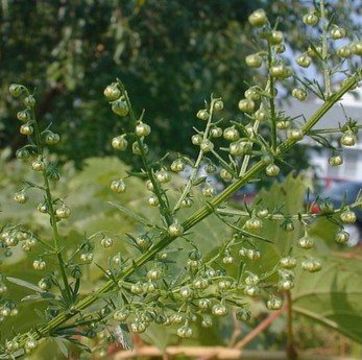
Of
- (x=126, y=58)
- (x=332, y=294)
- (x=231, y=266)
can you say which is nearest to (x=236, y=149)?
(x=231, y=266)

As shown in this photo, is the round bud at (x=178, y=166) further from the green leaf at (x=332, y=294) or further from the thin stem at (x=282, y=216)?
the green leaf at (x=332, y=294)

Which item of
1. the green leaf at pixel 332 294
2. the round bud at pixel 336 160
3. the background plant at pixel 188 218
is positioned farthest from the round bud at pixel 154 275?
the green leaf at pixel 332 294

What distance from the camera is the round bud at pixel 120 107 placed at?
403 mm

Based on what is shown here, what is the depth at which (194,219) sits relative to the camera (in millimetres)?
Result: 430

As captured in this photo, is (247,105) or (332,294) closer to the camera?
(247,105)

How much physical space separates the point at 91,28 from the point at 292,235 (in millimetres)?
3187

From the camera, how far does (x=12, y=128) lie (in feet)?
13.4

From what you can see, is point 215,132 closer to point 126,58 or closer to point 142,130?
point 142,130

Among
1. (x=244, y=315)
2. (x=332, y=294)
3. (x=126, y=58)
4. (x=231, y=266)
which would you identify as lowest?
(x=126, y=58)

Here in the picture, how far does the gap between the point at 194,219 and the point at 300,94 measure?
8cm

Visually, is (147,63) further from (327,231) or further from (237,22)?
(327,231)

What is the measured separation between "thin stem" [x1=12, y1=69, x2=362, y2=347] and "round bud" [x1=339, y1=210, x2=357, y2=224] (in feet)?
0.15

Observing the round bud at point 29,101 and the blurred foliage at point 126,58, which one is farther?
the blurred foliage at point 126,58

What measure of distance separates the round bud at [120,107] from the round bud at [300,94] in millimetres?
82
